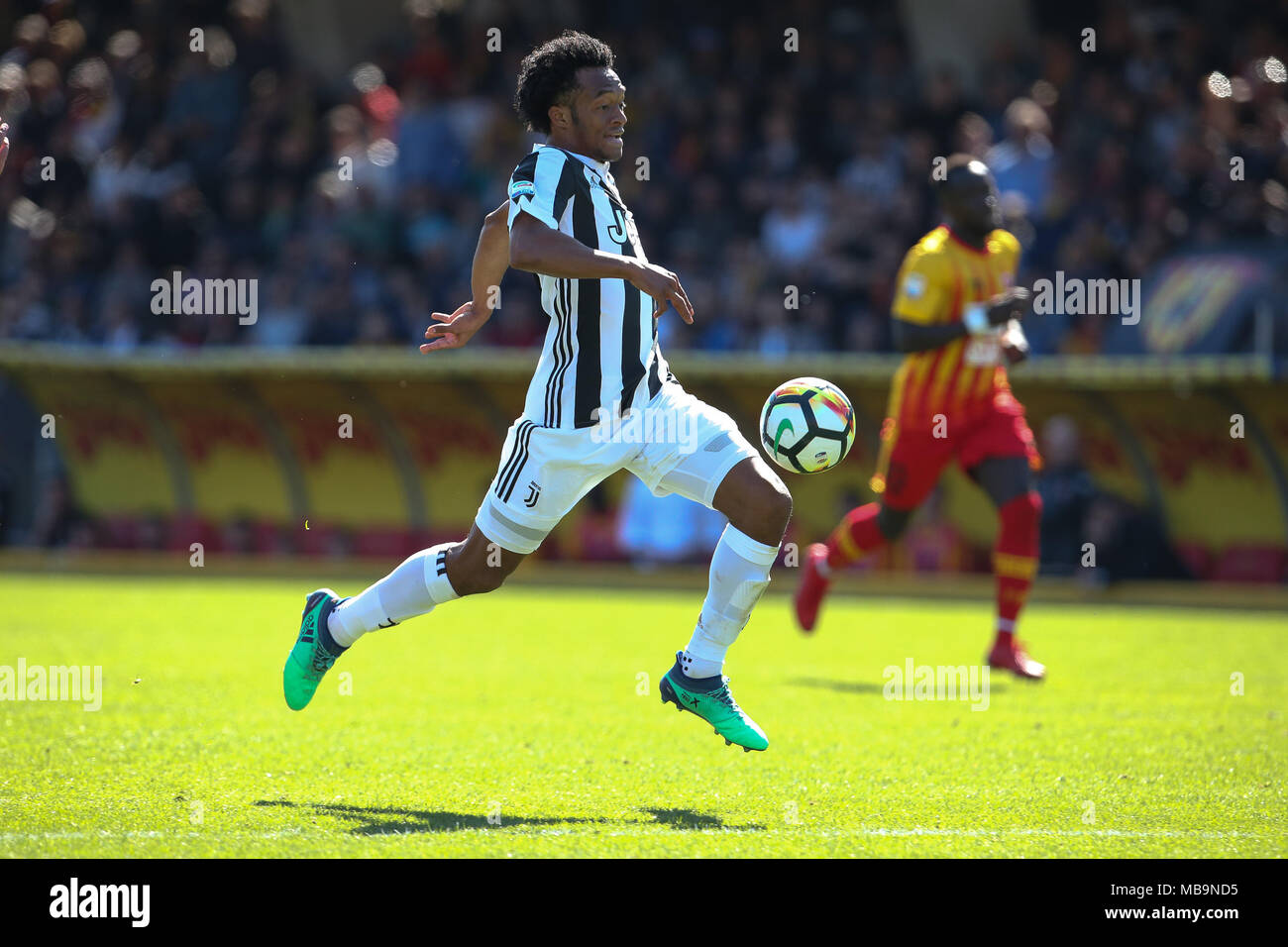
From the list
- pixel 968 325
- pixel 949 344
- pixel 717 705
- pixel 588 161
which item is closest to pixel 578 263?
pixel 588 161

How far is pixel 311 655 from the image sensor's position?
592 cm

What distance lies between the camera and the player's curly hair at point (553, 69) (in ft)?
19.0

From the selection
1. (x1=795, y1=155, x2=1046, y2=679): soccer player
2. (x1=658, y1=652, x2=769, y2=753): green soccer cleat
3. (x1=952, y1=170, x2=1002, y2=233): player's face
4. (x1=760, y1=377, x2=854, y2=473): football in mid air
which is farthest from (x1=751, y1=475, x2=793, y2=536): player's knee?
(x1=952, y1=170, x2=1002, y2=233): player's face

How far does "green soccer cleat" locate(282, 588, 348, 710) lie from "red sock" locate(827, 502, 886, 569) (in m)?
3.83

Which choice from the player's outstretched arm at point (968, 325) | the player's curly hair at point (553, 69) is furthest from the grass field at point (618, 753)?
the player's curly hair at point (553, 69)

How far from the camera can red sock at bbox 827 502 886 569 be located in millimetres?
9039

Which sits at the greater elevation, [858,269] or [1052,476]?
[858,269]

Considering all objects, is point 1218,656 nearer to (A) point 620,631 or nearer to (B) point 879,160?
Answer: (A) point 620,631

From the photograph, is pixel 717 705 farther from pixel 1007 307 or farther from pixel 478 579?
pixel 1007 307

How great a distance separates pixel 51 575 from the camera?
50.1 ft

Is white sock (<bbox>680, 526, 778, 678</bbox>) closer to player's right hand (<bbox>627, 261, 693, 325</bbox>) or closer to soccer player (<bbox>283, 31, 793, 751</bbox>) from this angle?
soccer player (<bbox>283, 31, 793, 751</bbox>)

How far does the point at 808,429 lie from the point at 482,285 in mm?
1332
